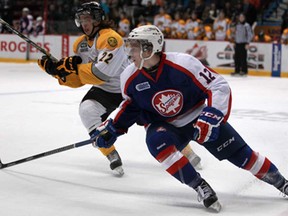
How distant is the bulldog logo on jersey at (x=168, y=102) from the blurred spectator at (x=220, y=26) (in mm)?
10463

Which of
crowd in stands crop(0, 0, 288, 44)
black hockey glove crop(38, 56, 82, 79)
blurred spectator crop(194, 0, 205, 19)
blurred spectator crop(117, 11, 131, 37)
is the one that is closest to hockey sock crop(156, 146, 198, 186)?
black hockey glove crop(38, 56, 82, 79)

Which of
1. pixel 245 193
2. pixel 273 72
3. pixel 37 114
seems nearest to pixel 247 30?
pixel 273 72

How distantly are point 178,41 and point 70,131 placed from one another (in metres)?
8.07

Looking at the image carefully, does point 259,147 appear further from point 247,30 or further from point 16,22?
point 16,22

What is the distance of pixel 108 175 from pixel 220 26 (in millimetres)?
10067

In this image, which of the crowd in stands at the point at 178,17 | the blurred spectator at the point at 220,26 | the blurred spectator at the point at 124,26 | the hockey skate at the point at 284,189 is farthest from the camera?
the blurred spectator at the point at 124,26

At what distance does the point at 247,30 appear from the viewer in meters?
12.6

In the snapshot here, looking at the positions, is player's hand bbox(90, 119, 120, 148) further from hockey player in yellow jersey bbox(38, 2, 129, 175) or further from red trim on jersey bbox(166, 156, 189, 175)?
hockey player in yellow jersey bbox(38, 2, 129, 175)

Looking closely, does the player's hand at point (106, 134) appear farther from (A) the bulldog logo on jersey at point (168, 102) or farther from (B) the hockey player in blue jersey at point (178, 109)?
(A) the bulldog logo on jersey at point (168, 102)

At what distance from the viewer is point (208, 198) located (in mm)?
3281

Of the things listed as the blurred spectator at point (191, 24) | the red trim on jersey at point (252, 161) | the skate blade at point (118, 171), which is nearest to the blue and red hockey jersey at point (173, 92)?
the red trim on jersey at point (252, 161)

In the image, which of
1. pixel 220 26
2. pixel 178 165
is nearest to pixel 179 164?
pixel 178 165

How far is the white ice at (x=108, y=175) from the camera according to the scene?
3.40m

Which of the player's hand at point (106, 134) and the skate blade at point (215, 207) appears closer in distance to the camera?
the skate blade at point (215, 207)
